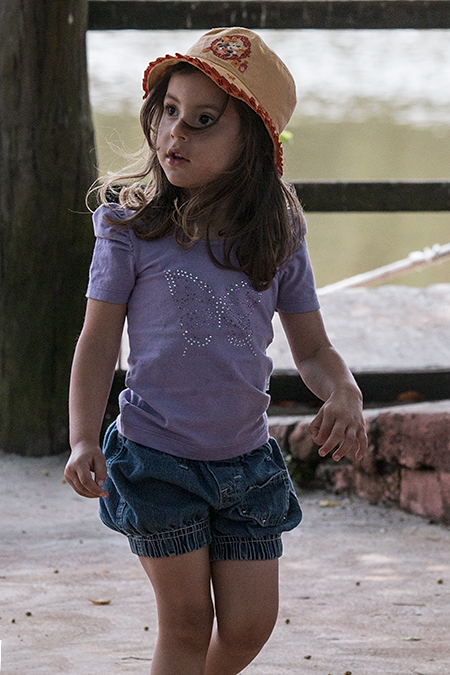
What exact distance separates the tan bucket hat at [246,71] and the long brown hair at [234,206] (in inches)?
1.1

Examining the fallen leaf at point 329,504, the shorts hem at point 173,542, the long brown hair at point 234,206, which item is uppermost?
the long brown hair at point 234,206

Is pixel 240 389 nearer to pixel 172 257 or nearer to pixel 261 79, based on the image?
pixel 172 257

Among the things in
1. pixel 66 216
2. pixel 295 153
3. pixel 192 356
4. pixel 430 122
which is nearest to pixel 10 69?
pixel 66 216

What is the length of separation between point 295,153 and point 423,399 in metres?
10.5

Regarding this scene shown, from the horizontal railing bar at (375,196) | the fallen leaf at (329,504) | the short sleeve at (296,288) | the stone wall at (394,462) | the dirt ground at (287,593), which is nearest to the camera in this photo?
the short sleeve at (296,288)

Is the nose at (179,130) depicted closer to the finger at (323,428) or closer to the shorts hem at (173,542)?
the finger at (323,428)

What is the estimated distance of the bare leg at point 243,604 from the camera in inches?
66.5

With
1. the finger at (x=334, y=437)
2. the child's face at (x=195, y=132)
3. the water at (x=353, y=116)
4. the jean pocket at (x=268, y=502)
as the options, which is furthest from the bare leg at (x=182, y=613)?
the water at (x=353, y=116)

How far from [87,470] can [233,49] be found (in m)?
0.78

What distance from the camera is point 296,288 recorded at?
6.00ft

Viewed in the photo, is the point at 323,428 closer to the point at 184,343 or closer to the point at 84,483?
the point at 184,343

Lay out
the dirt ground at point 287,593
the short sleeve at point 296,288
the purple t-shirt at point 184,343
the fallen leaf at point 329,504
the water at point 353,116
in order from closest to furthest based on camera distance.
Answer: the purple t-shirt at point 184,343 → the short sleeve at point 296,288 → the dirt ground at point 287,593 → the fallen leaf at point 329,504 → the water at point 353,116

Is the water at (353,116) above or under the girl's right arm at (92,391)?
under

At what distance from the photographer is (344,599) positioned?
8.67ft
